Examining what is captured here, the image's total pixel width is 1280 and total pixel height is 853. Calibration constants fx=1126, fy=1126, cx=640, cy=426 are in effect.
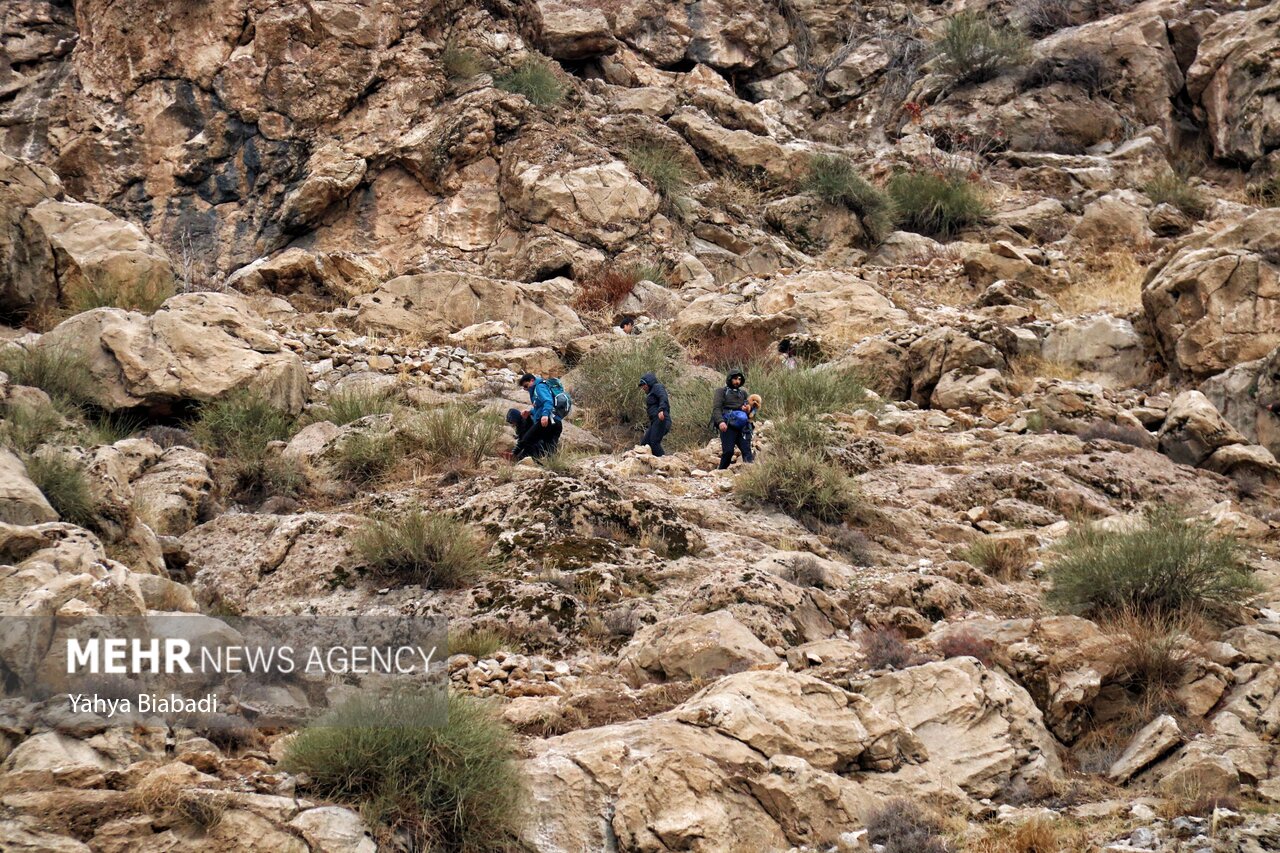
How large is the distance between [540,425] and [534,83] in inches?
481

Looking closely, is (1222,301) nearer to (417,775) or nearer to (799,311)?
(799,311)

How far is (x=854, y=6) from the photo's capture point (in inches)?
1159

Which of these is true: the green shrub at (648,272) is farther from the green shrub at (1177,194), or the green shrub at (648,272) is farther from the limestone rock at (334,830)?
the limestone rock at (334,830)

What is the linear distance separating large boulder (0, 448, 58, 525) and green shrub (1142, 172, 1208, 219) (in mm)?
20377

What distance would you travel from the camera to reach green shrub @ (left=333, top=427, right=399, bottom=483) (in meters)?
10.9

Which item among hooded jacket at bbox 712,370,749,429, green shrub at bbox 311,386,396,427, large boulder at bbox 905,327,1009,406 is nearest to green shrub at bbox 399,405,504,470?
green shrub at bbox 311,386,396,427

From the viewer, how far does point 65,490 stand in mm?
7348

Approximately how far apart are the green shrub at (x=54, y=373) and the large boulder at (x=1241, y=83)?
70.7 feet

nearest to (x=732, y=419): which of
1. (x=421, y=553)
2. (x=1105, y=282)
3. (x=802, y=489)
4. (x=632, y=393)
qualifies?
(x=802, y=489)

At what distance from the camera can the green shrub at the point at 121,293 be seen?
44.3ft

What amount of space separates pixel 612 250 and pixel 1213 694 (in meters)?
14.3

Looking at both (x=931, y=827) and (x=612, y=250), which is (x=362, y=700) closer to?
(x=931, y=827)

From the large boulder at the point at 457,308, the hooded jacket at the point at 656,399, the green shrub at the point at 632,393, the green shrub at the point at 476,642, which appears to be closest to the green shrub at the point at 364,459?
the hooded jacket at the point at 656,399

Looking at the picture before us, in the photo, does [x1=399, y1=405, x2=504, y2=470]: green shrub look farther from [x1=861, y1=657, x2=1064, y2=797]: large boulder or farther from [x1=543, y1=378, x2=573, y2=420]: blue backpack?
[x1=861, y1=657, x2=1064, y2=797]: large boulder
